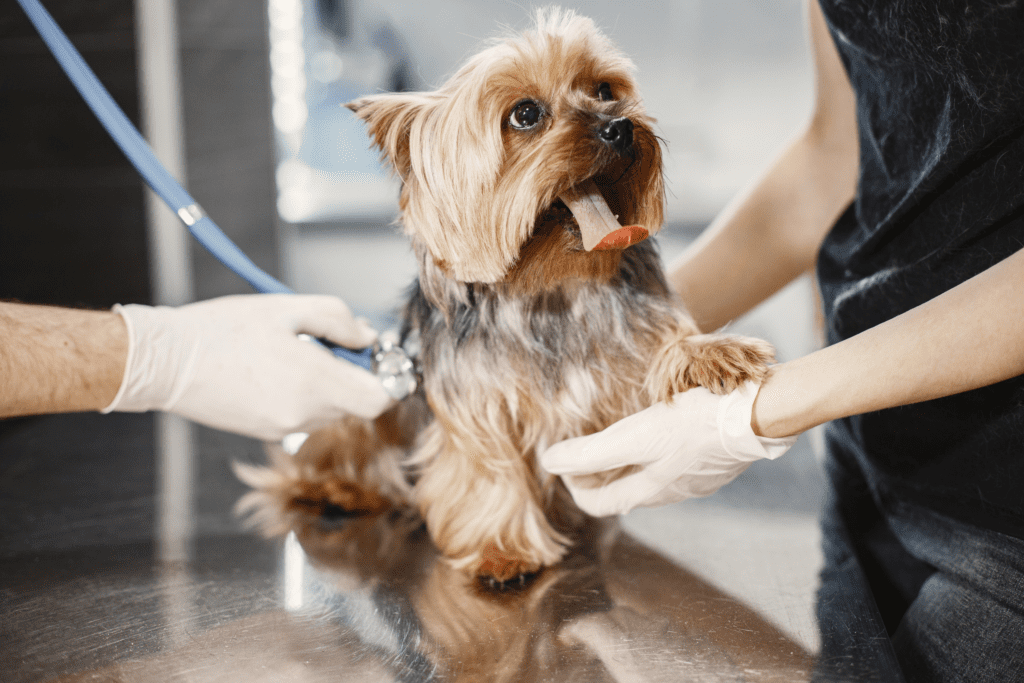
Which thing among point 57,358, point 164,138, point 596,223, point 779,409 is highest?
point 164,138

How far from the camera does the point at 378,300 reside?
15.5 feet

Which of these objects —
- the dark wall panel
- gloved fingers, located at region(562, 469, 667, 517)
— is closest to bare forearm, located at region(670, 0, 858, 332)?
gloved fingers, located at region(562, 469, 667, 517)

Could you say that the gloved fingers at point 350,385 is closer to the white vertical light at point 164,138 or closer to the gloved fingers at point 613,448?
the gloved fingers at point 613,448

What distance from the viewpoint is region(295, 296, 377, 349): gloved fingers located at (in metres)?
1.26

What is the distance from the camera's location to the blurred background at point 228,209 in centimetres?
118

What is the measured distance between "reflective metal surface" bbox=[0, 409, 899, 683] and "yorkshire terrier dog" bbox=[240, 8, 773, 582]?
0.41 feet

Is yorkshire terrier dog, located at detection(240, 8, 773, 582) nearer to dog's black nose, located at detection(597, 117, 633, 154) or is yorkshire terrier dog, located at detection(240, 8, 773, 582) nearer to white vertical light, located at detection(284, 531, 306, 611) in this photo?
dog's black nose, located at detection(597, 117, 633, 154)

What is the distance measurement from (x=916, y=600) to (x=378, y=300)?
3.92 metres

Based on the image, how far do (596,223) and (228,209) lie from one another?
2633 mm

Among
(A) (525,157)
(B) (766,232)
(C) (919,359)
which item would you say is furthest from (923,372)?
(B) (766,232)

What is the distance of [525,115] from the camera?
3.72 feet

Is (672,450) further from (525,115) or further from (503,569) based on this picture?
(525,115)

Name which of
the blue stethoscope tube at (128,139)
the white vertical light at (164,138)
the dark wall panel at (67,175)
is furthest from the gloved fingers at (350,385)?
the dark wall panel at (67,175)

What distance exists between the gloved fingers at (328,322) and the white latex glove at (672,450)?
0.39 meters
